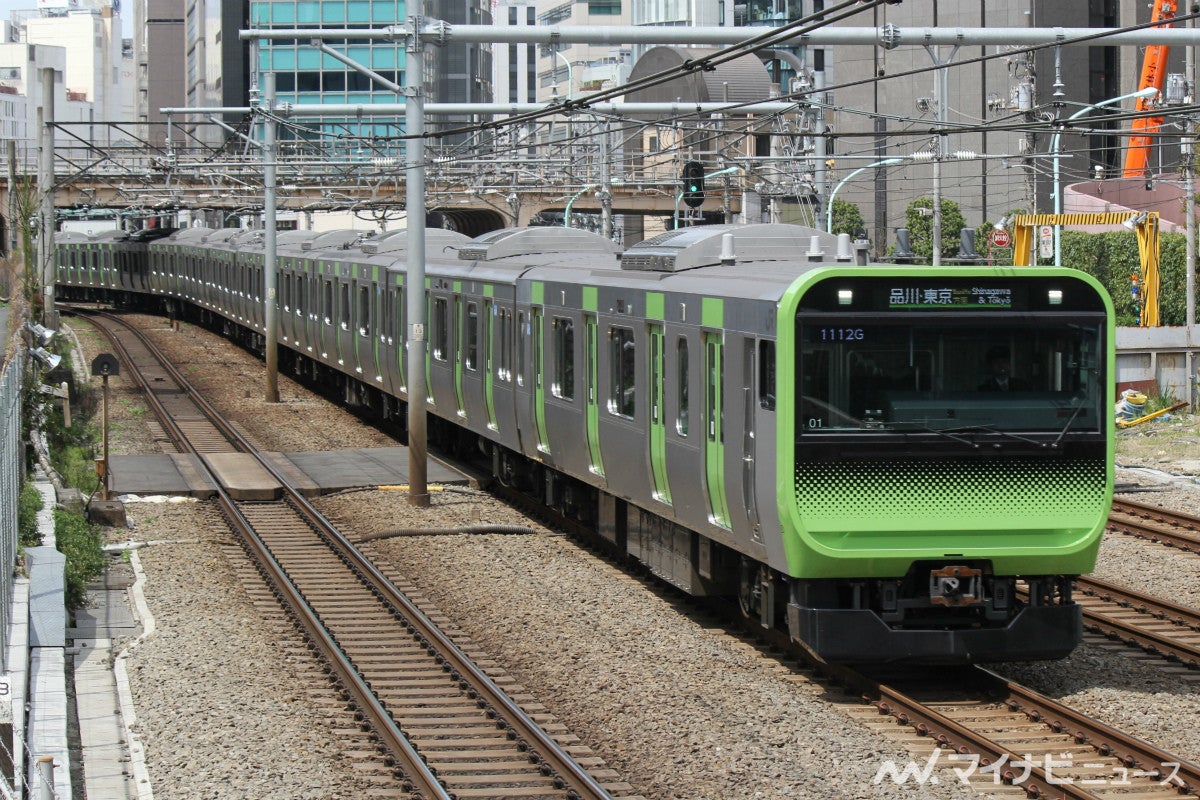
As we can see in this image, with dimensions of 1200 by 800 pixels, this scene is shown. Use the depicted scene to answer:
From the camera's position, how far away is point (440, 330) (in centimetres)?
2203

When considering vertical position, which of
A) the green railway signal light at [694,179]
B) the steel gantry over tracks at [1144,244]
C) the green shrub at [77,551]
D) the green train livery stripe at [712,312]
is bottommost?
the green shrub at [77,551]

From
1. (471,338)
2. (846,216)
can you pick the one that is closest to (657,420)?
(471,338)

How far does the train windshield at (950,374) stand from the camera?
1010 centimetres

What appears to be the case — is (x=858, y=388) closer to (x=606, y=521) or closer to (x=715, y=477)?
(x=715, y=477)

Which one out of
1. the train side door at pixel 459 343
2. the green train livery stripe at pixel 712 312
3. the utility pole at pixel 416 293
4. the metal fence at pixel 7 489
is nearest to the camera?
the metal fence at pixel 7 489

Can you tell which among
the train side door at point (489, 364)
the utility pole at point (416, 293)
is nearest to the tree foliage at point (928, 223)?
the train side door at point (489, 364)

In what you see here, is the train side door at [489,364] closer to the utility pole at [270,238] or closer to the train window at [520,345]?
the train window at [520,345]

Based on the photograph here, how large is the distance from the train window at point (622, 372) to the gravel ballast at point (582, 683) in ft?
4.82

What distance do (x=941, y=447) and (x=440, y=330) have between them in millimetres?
12610

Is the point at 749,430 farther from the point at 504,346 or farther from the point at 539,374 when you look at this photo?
the point at 504,346

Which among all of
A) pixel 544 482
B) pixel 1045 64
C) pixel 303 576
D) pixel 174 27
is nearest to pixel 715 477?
pixel 303 576

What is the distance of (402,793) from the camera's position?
28.3 ft

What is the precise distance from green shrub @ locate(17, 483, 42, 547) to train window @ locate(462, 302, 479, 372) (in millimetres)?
5386

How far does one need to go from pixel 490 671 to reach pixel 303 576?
4276mm
